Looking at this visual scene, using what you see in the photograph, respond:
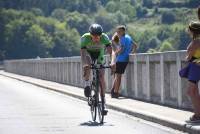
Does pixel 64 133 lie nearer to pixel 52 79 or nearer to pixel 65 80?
pixel 65 80

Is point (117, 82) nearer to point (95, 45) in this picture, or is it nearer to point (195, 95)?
point (95, 45)

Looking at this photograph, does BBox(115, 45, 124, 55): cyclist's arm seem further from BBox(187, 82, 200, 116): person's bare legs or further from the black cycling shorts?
BBox(187, 82, 200, 116): person's bare legs

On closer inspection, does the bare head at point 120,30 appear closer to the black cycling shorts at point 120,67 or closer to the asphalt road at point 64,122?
the black cycling shorts at point 120,67

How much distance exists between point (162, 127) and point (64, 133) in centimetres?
178

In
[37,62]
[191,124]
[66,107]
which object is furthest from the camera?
[37,62]

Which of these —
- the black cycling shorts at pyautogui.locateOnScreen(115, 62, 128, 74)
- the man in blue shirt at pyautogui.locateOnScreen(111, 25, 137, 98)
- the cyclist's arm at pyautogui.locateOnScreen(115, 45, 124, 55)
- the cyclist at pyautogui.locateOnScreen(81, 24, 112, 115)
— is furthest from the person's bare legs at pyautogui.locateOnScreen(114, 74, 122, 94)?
the cyclist at pyautogui.locateOnScreen(81, 24, 112, 115)

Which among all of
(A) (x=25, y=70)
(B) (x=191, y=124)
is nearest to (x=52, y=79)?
(A) (x=25, y=70)

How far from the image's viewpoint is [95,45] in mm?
12602

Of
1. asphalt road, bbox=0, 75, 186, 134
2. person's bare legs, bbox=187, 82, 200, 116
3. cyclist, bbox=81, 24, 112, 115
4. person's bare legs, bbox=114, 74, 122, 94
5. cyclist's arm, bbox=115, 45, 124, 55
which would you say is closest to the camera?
person's bare legs, bbox=187, 82, 200, 116

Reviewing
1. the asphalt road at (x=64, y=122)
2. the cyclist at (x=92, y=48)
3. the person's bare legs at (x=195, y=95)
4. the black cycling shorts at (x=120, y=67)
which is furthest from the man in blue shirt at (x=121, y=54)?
the person's bare legs at (x=195, y=95)

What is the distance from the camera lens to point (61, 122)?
12.9 meters

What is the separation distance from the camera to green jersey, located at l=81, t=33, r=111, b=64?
41.1ft

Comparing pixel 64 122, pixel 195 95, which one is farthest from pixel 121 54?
pixel 195 95

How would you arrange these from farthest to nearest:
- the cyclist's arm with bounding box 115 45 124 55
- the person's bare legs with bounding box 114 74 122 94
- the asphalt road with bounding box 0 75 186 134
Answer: the cyclist's arm with bounding box 115 45 124 55 → the person's bare legs with bounding box 114 74 122 94 → the asphalt road with bounding box 0 75 186 134
